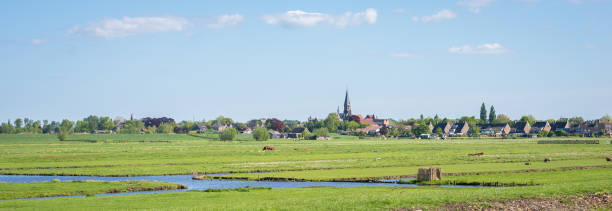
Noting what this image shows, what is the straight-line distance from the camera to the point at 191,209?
1208 inches

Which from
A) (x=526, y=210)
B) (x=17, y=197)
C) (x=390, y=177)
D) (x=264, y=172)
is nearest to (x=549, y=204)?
(x=526, y=210)

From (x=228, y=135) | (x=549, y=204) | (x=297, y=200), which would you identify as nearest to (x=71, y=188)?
(x=297, y=200)

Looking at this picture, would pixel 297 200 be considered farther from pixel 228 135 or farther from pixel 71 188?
pixel 228 135

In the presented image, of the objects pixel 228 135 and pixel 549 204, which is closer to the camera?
pixel 549 204

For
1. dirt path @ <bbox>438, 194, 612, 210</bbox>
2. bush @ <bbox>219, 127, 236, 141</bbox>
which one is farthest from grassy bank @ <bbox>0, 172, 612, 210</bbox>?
bush @ <bbox>219, 127, 236, 141</bbox>

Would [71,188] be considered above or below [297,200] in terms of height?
below

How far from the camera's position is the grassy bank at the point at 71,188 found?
41.1m

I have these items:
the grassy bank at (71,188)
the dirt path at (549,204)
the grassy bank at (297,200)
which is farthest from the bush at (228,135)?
the dirt path at (549,204)

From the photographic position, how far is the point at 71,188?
4428cm

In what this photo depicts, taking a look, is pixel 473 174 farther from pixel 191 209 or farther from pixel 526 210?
pixel 191 209

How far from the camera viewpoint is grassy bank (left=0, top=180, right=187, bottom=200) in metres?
41.1

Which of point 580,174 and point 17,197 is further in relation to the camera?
point 580,174

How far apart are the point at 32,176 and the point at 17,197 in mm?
21134

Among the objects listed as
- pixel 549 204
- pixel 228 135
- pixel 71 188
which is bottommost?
pixel 71 188
